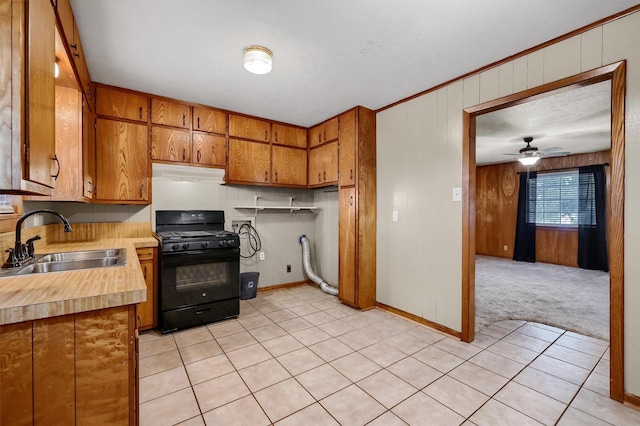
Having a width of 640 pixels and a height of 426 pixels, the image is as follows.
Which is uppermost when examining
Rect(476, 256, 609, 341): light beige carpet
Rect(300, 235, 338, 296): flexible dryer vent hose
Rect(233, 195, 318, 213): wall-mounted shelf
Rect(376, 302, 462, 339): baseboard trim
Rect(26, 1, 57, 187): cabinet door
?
Rect(26, 1, 57, 187): cabinet door

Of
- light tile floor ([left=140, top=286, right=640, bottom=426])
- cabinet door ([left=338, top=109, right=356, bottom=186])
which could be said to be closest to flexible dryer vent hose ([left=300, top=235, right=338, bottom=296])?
light tile floor ([left=140, top=286, right=640, bottom=426])

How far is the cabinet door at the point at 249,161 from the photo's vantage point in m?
3.75

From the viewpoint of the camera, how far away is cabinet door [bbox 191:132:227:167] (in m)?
3.47

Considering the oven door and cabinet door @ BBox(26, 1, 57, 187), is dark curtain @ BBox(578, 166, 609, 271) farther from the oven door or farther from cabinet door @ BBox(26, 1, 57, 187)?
cabinet door @ BBox(26, 1, 57, 187)

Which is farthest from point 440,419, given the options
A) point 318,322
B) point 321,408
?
point 318,322

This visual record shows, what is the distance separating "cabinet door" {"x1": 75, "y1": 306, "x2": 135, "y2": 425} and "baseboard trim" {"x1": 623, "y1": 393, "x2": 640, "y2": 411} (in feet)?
9.46

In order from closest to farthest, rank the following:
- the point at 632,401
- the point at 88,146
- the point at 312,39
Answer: the point at 632,401 < the point at 312,39 < the point at 88,146

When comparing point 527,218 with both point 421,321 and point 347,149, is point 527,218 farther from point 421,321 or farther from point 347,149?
point 347,149

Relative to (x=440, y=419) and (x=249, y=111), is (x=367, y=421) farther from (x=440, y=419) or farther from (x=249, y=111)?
(x=249, y=111)

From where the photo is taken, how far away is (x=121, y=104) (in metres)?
3.04

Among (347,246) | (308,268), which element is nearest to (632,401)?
(347,246)

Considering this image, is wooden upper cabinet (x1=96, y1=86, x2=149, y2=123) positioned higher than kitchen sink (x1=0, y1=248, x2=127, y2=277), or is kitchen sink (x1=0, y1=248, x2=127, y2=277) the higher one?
wooden upper cabinet (x1=96, y1=86, x2=149, y2=123)

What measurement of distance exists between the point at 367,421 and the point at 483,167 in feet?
25.7

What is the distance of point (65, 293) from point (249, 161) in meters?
2.89
